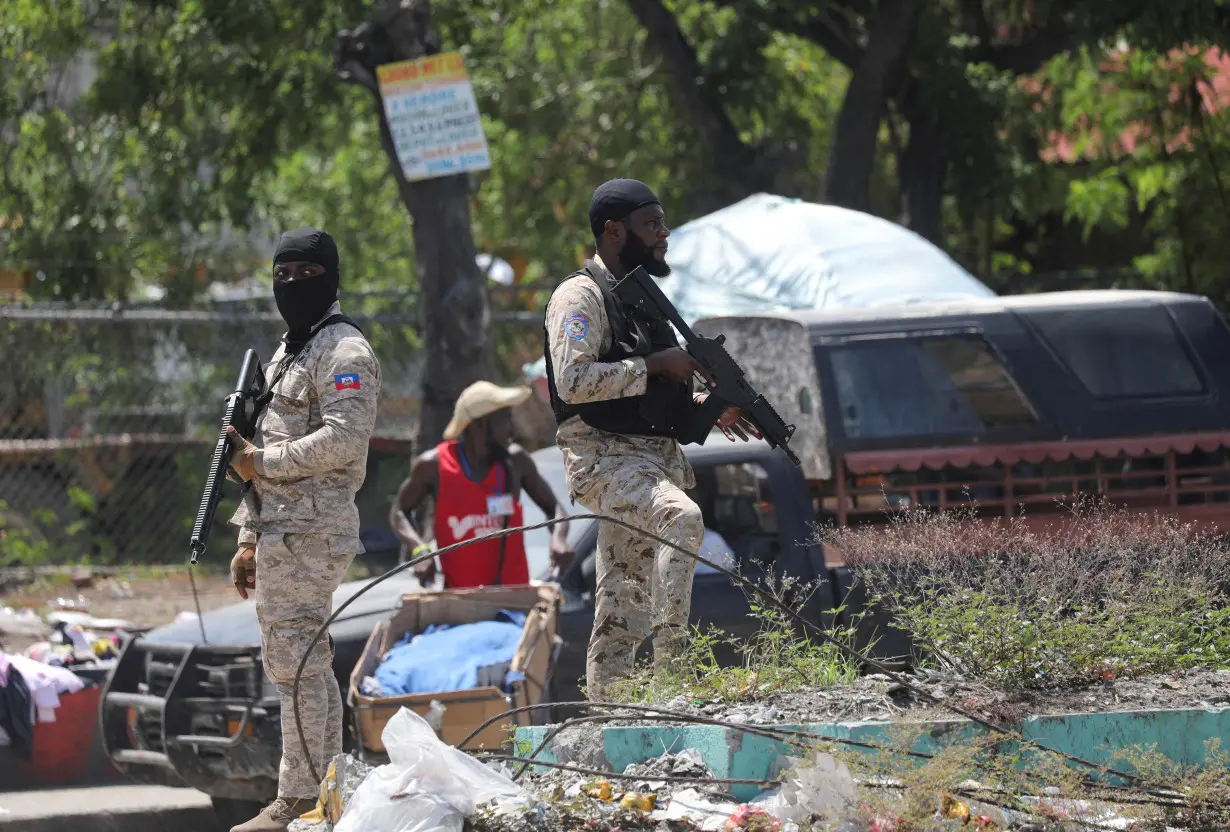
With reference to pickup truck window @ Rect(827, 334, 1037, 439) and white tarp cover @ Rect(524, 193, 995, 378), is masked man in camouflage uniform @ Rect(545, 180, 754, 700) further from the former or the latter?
white tarp cover @ Rect(524, 193, 995, 378)

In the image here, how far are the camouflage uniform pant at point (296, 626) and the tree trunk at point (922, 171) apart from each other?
9.20 m

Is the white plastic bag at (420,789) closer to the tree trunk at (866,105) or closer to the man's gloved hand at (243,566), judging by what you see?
the man's gloved hand at (243,566)

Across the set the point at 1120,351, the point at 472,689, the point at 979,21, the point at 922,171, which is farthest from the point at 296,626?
the point at 979,21

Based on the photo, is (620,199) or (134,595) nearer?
(620,199)

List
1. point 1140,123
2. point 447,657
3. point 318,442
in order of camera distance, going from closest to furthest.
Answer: point 318,442 → point 447,657 → point 1140,123

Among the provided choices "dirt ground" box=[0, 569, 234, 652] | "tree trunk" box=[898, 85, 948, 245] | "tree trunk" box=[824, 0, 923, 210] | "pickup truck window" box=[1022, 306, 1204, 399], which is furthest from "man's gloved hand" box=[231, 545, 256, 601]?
"tree trunk" box=[898, 85, 948, 245]

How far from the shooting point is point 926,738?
3717 millimetres

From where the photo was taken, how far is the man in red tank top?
21.0ft

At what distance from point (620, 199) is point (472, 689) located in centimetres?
179

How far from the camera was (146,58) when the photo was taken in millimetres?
11789

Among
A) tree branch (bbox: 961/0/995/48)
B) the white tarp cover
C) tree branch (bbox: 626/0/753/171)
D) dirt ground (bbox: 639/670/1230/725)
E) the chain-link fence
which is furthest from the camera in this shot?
tree branch (bbox: 961/0/995/48)

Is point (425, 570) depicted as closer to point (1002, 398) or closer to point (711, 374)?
point (711, 374)

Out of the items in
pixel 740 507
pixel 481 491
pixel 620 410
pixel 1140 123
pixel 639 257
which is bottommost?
pixel 740 507

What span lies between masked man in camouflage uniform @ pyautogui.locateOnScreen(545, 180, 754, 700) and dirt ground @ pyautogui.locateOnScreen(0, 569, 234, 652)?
18.6 ft
